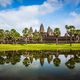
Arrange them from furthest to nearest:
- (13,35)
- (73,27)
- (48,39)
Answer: (48,39)
(13,35)
(73,27)

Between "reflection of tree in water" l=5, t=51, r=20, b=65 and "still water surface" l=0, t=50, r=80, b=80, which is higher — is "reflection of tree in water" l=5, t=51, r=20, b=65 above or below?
above

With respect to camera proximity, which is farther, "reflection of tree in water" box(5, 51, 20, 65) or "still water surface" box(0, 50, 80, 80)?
"reflection of tree in water" box(5, 51, 20, 65)

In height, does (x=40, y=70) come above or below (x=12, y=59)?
below

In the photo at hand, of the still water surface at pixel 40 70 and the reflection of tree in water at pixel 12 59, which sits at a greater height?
the reflection of tree in water at pixel 12 59

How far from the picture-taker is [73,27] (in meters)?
125

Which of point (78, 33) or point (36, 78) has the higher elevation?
point (78, 33)

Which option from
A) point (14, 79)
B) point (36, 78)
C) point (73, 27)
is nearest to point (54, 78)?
point (36, 78)

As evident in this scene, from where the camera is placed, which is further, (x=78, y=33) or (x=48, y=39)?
(x=48, y=39)

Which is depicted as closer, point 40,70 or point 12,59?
point 40,70

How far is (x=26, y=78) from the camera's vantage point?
28156mm

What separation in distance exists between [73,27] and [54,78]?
9883cm

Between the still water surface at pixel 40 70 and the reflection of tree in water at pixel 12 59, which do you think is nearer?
the still water surface at pixel 40 70

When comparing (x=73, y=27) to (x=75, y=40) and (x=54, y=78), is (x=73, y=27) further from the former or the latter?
(x=54, y=78)

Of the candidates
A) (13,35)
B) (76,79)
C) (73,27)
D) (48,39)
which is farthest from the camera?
(48,39)
